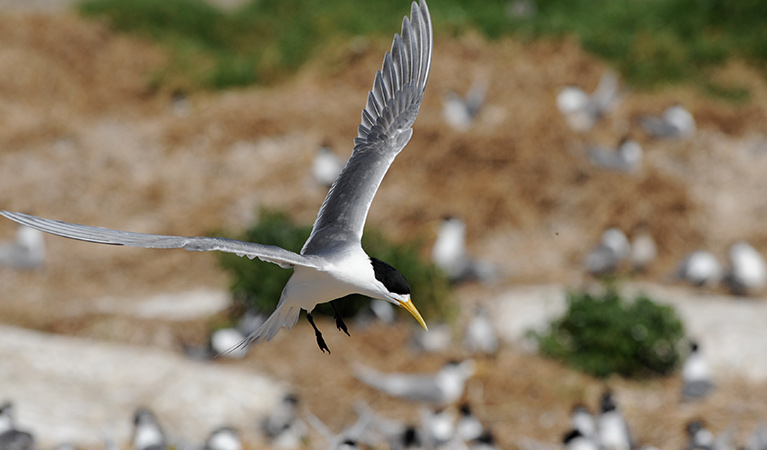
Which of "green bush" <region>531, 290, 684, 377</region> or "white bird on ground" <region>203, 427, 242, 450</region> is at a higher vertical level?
"green bush" <region>531, 290, 684, 377</region>

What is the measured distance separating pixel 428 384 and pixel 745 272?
4.72 m

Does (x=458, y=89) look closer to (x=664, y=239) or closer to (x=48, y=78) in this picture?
(x=664, y=239)

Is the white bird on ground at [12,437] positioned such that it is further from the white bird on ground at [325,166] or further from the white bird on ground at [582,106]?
the white bird on ground at [582,106]

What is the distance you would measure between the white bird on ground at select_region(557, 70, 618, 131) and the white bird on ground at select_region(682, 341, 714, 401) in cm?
755

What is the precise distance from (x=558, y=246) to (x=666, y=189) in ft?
6.29

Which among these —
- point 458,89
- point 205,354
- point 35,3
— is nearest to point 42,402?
point 205,354

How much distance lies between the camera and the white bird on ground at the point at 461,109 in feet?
51.9

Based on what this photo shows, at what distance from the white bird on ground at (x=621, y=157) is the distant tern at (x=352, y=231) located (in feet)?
31.7

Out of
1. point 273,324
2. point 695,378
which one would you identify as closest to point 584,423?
point 695,378

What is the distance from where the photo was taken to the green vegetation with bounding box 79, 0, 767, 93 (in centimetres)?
1925

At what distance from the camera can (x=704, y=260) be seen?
447 inches

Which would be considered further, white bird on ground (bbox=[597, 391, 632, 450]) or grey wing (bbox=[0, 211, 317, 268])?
white bird on ground (bbox=[597, 391, 632, 450])

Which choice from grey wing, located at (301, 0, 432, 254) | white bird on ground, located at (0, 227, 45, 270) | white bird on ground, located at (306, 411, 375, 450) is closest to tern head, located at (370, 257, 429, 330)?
grey wing, located at (301, 0, 432, 254)

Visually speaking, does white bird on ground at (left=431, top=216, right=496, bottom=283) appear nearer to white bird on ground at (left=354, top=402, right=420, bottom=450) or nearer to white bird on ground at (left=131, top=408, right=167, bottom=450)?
white bird on ground at (left=354, top=402, right=420, bottom=450)
